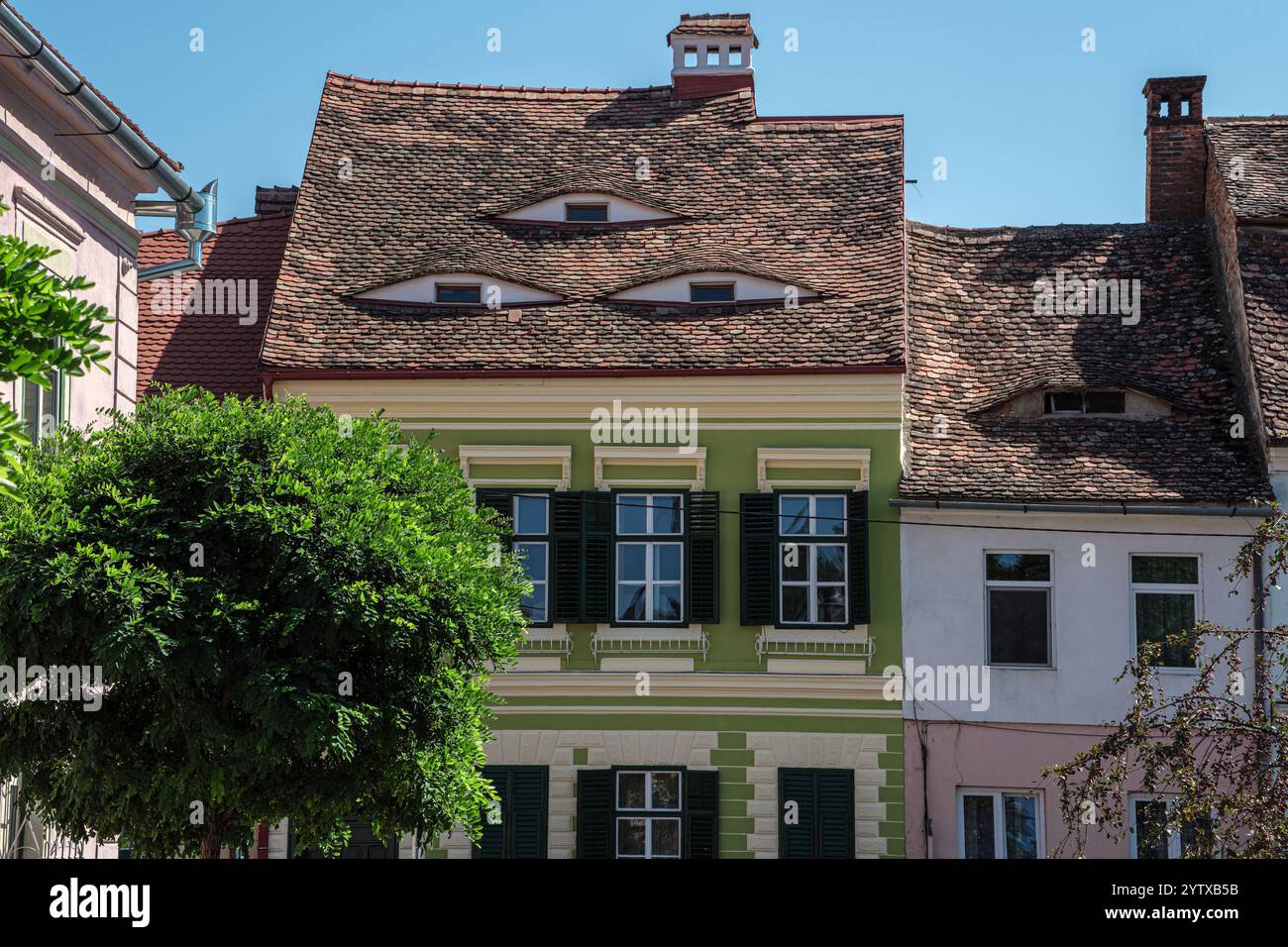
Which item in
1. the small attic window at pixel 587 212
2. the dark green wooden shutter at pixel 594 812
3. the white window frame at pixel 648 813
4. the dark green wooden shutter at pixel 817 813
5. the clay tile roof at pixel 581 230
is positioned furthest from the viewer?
the small attic window at pixel 587 212

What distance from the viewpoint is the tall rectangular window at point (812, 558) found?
840 inches

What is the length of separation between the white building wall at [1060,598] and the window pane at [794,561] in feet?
3.91

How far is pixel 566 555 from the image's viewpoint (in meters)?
21.5

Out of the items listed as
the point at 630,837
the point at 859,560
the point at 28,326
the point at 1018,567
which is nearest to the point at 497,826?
the point at 630,837

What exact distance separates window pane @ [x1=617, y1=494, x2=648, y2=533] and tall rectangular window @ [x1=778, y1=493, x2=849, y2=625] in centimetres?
165

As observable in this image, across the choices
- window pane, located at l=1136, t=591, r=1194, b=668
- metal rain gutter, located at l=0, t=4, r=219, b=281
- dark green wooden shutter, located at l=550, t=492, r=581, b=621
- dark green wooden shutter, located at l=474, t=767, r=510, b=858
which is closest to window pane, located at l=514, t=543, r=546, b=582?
dark green wooden shutter, located at l=550, t=492, r=581, b=621

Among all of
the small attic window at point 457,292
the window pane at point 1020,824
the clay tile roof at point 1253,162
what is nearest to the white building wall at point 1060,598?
the window pane at point 1020,824

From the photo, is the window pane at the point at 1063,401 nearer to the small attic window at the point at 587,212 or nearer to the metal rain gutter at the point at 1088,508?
the metal rain gutter at the point at 1088,508

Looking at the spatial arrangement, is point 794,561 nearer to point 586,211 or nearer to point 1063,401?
point 1063,401

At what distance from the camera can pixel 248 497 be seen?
14.9 m
